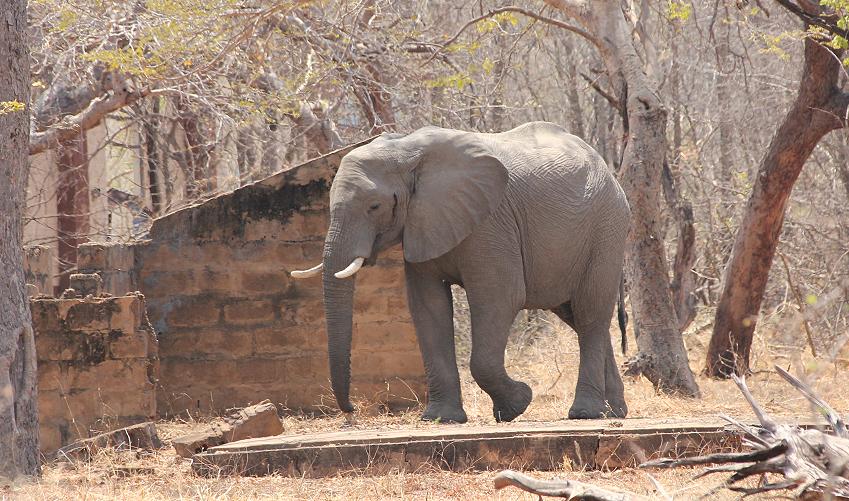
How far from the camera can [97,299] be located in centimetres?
886

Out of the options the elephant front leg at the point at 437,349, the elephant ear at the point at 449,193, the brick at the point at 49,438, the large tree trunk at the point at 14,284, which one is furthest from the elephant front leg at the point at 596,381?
the large tree trunk at the point at 14,284

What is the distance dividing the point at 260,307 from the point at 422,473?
161 inches

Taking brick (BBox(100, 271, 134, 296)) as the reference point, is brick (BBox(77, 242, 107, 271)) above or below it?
above

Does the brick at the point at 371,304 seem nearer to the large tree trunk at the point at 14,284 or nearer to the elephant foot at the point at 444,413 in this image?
the elephant foot at the point at 444,413

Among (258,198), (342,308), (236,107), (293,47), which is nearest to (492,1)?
(293,47)

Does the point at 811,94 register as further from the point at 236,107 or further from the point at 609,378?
the point at 236,107

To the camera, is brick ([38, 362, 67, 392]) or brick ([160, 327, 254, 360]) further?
brick ([160, 327, 254, 360])

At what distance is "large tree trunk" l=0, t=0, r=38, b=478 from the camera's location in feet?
22.9

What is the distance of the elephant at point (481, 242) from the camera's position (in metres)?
8.60

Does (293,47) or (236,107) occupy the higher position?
(293,47)

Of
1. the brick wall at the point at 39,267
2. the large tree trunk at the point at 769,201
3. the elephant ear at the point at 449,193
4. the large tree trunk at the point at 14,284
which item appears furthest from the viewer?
the large tree trunk at the point at 769,201

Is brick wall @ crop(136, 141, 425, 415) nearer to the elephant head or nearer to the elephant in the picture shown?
the elephant

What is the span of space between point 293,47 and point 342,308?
309 inches

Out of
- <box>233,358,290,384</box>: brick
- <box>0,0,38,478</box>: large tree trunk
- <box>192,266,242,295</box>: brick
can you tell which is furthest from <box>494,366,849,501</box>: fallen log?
<box>192,266,242,295</box>: brick
